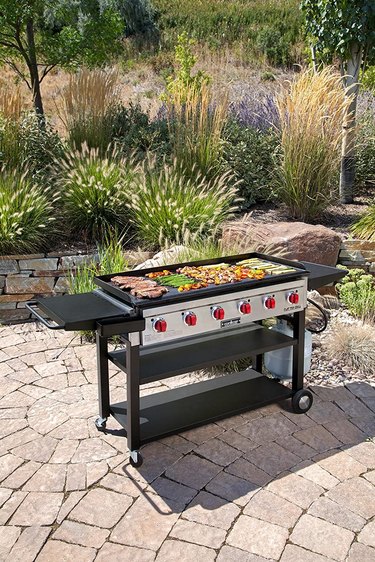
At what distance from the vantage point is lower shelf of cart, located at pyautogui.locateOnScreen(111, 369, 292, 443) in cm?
287

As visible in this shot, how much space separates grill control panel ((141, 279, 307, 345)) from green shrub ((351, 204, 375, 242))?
2.57 m

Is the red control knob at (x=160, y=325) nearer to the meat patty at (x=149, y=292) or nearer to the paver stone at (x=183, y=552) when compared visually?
the meat patty at (x=149, y=292)

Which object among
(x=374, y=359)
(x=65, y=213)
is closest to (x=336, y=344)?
(x=374, y=359)

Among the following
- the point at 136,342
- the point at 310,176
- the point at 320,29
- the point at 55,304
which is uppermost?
the point at 320,29

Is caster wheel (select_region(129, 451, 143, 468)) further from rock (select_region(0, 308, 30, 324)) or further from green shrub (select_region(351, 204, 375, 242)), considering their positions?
green shrub (select_region(351, 204, 375, 242))

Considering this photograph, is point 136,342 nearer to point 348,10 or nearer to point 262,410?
point 262,410

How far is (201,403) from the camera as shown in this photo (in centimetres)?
309

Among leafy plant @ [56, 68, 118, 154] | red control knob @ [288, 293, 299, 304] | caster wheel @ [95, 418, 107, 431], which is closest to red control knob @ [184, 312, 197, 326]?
red control knob @ [288, 293, 299, 304]

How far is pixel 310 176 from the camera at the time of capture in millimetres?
5672

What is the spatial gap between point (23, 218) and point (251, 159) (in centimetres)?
276

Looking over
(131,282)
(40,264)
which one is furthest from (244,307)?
(40,264)

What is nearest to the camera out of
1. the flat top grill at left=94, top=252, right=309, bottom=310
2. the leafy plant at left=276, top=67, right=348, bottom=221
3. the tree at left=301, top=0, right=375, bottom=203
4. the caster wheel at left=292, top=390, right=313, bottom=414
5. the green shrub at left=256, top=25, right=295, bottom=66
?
the flat top grill at left=94, top=252, right=309, bottom=310

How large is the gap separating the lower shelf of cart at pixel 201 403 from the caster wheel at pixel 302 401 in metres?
0.04

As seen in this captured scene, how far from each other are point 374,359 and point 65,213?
10.3 ft
